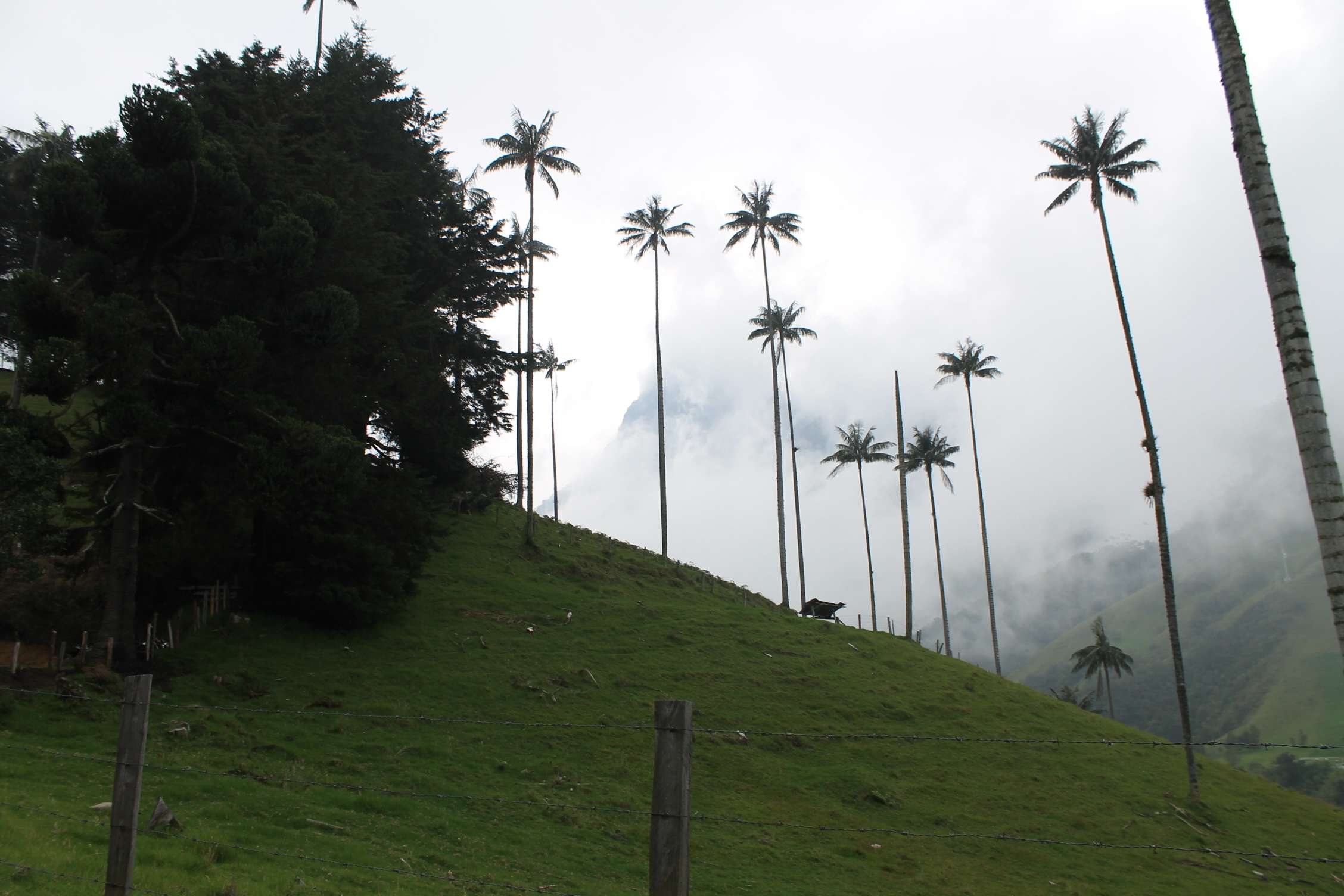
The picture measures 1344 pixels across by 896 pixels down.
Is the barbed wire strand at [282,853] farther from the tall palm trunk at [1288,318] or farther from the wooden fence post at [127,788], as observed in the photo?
the tall palm trunk at [1288,318]

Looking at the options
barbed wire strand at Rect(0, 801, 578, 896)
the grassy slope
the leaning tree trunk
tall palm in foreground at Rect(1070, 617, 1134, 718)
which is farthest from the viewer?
tall palm in foreground at Rect(1070, 617, 1134, 718)

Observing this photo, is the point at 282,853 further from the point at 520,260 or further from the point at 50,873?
the point at 520,260

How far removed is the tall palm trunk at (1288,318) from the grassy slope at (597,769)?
1392 cm

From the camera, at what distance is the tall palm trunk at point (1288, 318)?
9.37 meters

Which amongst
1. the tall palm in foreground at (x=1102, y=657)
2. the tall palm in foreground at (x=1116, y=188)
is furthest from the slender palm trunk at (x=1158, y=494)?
the tall palm in foreground at (x=1102, y=657)

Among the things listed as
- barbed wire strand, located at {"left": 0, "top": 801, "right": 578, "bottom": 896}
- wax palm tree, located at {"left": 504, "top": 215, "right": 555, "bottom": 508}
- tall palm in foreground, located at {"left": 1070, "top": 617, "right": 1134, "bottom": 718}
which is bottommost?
barbed wire strand, located at {"left": 0, "top": 801, "right": 578, "bottom": 896}

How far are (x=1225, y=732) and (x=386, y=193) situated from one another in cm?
21839

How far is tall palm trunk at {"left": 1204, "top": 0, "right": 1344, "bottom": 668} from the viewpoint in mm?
9367

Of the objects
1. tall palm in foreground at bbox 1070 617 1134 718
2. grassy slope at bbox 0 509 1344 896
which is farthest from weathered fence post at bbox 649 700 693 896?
tall palm in foreground at bbox 1070 617 1134 718

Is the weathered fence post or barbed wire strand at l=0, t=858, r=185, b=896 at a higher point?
the weathered fence post

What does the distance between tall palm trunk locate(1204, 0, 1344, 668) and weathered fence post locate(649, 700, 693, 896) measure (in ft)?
22.9

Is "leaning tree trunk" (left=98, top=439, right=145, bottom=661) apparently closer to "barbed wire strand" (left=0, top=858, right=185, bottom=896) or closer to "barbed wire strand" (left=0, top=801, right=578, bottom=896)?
"barbed wire strand" (left=0, top=801, right=578, bottom=896)

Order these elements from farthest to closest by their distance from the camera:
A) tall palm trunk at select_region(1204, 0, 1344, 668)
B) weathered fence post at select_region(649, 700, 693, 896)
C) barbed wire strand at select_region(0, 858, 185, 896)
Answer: barbed wire strand at select_region(0, 858, 185, 896) < tall palm trunk at select_region(1204, 0, 1344, 668) < weathered fence post at select_region(649, 700, 693, 896)

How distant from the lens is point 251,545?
3272 cm
